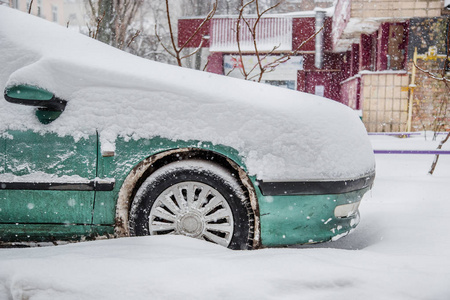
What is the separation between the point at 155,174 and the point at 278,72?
1474 centimetres

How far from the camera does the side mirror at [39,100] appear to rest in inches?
85.1

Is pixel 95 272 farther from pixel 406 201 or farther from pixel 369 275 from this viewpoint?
pixel 406 201

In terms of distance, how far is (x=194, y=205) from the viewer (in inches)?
92.7

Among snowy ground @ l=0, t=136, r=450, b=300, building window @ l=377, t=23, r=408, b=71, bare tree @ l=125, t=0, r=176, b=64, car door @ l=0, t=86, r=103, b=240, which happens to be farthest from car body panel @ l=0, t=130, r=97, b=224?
bare tree @ l=125, t=0, r=176, b=64

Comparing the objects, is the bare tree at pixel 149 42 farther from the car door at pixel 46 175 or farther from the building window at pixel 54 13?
the car door at pixel 46 175

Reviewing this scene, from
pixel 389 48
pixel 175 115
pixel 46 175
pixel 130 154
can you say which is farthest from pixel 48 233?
pixel 389 48

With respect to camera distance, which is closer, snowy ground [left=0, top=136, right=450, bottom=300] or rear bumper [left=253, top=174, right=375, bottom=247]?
snowy ground [left=0, top=136, right=450, bottom=300]

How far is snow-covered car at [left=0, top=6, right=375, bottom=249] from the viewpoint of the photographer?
2.27 meters

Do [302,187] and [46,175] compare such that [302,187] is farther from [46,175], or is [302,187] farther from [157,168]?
[46,175]

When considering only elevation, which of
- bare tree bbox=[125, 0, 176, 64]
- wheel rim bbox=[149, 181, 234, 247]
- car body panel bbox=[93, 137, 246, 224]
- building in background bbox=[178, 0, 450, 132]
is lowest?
wheel rim bbox=[149, 181, 234, 247]

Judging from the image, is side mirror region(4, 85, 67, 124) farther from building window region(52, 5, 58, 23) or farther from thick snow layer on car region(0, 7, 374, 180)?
building window region(52, 5, 58, 23)

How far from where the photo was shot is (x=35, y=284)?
173 centimetres

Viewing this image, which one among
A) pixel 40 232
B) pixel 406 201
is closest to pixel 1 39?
pixel 40 232

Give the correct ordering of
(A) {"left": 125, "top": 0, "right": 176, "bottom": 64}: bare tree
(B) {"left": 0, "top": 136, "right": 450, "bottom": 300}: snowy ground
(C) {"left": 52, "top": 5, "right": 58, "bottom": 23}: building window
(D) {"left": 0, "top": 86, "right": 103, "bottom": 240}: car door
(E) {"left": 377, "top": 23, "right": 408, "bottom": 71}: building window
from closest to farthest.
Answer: (B) {"left": 0, "top": 136, "right": 450, "bottom": 300}: snowy ground < (D) {"left": 0, "top": 86, "right": 103, "bottom": 240}: car door < (E) {"left": 377, "top": 23, "right": 408, "bottom": 71}: building window < (A) {"left": 125, "top": 0, "right": 176, "bottom": 64}: bare tree < (C) {"left": 52, "top": 5, "right": 58, "bottom": 23}: building window
